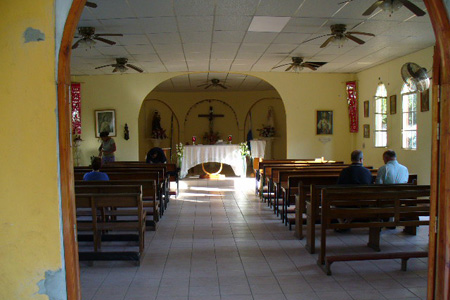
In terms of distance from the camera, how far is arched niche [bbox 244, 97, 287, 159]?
18.1 m

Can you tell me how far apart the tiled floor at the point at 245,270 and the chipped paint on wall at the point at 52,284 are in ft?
3.68

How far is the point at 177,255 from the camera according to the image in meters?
5.14

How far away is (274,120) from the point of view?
18172 millimetres

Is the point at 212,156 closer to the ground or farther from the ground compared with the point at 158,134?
closer to the ground

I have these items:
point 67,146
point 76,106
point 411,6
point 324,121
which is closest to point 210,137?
point 324,121

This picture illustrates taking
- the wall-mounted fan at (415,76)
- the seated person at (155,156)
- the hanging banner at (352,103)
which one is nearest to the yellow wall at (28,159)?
the wall-mounted fan at (415,76)

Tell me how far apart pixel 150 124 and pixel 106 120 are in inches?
191

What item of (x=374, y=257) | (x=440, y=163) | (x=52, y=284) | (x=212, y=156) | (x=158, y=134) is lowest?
(x=374, y=257)

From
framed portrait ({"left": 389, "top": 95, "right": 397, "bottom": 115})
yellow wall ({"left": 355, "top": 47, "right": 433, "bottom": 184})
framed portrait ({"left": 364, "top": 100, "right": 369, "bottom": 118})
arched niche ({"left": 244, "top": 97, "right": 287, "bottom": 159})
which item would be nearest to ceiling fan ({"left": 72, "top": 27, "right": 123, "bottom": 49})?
yellow wall ({"left": 355, "top": 47, "right": 433, "bottom": 184})

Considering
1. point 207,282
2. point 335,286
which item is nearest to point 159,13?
point 207,282

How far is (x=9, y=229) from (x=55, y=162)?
1.80 feet

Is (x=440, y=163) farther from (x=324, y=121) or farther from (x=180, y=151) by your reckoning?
(x=180, y=151)

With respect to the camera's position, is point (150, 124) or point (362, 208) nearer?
point (362, 208)

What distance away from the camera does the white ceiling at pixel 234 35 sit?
646 cm
